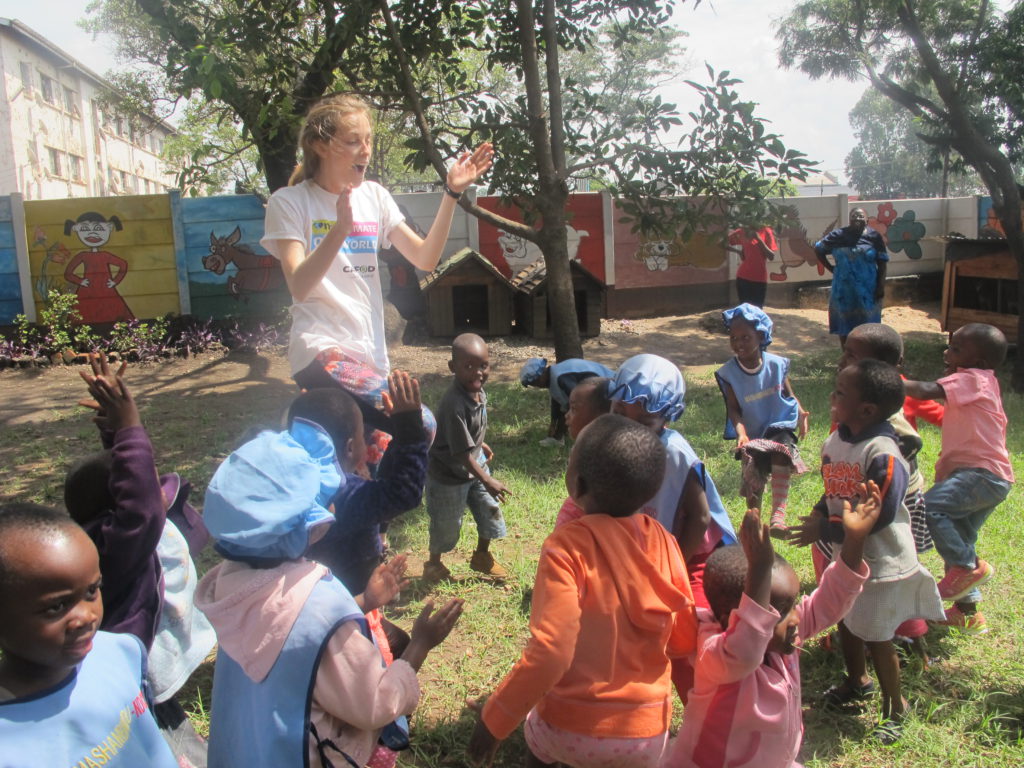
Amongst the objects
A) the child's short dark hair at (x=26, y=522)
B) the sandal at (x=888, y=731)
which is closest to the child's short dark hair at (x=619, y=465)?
the child's short dark hair at (x=26, y=522)

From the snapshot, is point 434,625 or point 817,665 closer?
point 434,625

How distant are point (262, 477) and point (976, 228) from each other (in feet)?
56.8

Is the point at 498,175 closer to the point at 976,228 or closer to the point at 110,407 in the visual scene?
the point at 110,407

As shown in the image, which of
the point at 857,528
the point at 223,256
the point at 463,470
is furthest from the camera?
the point at 223,256

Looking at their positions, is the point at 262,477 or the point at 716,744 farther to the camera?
the point at 716,744

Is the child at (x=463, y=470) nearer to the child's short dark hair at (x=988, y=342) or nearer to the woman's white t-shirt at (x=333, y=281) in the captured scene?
the woman's white t-shirt at (x=333, y=281)

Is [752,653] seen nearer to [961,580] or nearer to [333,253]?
[333,253]

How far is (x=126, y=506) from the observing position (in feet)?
6.15

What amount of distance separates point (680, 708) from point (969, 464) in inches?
62.0

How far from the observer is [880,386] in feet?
8.79

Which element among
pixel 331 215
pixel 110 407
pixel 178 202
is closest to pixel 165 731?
pixel 110 407

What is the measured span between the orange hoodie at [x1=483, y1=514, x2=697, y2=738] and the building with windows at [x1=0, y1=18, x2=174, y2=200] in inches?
906

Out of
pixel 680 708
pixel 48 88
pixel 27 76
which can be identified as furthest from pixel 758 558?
pixel 48 88

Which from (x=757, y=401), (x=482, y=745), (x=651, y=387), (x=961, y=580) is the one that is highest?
(x=651, y=387)
